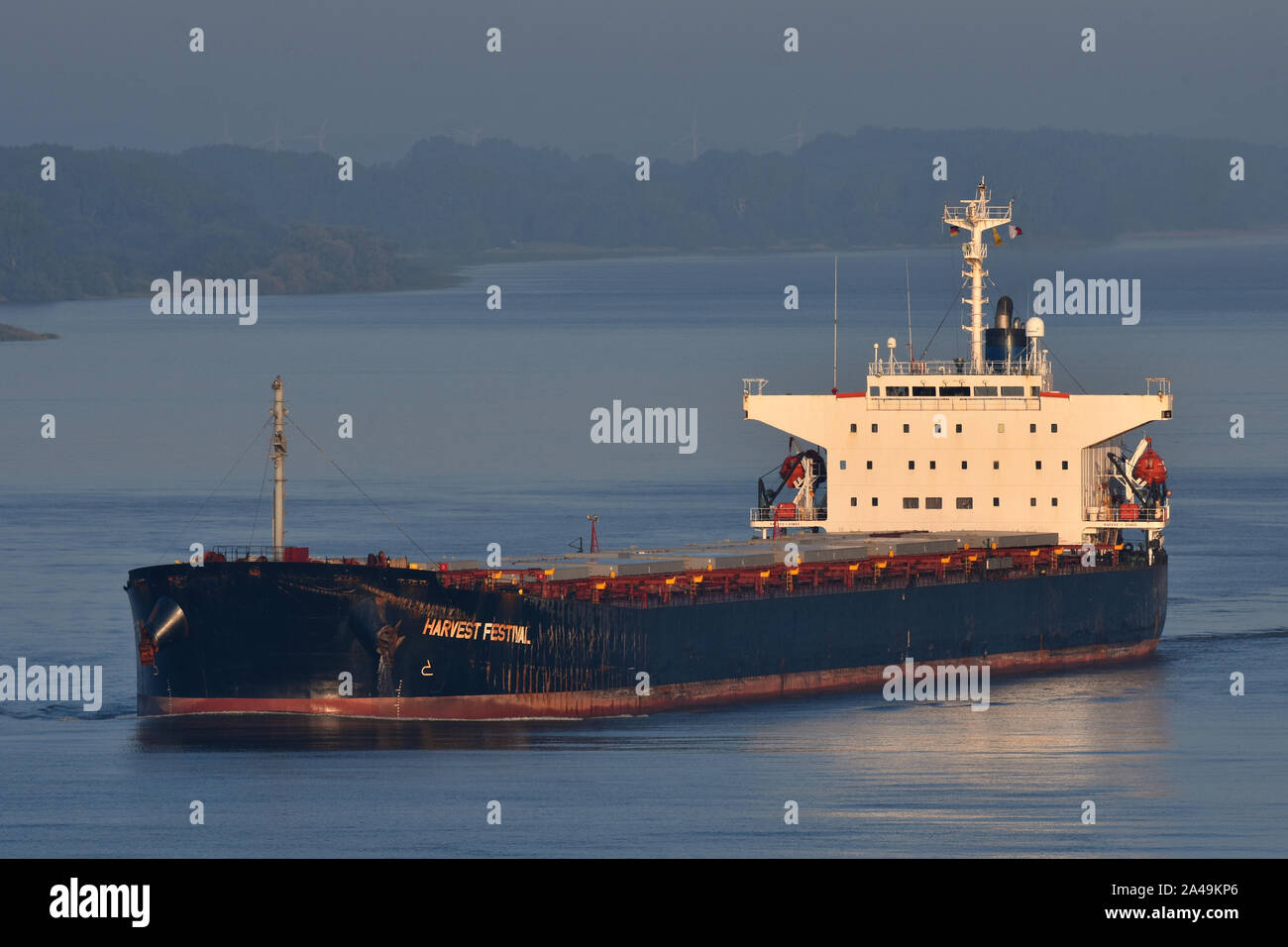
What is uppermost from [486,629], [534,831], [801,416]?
[801,416]

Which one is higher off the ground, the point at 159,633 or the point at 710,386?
the point at 710,386

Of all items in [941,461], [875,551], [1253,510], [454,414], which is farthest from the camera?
[454,414]

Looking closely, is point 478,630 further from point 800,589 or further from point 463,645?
point 800,589

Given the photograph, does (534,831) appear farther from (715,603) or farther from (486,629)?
(715,603)

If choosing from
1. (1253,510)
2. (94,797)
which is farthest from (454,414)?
(94,797)

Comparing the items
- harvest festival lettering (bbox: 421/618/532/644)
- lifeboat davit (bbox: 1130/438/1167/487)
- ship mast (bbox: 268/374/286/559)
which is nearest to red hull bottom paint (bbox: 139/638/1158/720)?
harvest festival lettering (bbox: 421/618/532/644)

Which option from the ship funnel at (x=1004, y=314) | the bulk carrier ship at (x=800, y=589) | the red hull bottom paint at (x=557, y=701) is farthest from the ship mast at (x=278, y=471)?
the ship funnel at (x=1004, y=314)
